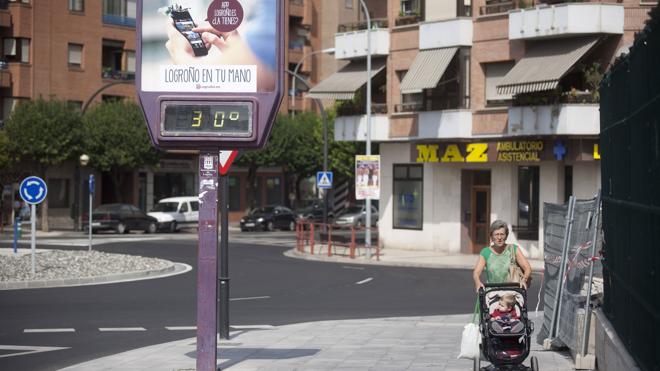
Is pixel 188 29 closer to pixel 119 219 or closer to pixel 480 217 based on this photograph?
pixel 480 217

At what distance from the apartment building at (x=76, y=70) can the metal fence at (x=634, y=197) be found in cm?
4841

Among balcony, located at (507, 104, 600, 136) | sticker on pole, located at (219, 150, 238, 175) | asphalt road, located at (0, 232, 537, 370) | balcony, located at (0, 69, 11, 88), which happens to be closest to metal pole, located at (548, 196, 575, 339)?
sticker on pole, located at (219, 150, 238, 175)

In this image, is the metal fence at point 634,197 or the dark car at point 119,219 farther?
the dark car at point 119,219

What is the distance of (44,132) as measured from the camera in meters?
57.9

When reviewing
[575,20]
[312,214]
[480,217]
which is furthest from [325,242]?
[312,214]

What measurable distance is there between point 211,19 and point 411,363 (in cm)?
432

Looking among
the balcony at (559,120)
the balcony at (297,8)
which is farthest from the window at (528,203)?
the balcony at (297,8)

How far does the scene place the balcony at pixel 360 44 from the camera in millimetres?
42562

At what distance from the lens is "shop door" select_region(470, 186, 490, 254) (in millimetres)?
40312

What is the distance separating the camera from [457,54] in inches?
1554

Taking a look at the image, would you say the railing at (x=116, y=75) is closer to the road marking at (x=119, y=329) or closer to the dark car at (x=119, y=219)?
the dark car at (x=119, y=219)

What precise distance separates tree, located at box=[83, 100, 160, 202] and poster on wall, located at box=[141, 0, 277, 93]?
5082 centimetres

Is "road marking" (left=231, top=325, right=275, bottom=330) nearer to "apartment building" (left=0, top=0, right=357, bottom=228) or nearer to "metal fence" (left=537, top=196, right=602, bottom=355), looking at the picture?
"metal fence" (left=537, top=196, right=602, bottom=355)

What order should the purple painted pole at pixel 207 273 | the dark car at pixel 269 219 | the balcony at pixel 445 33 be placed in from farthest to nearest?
the dark car at pixel 269 219 < the balcony at pixel 445 33 < the purple painted pole at pixel 207 273
